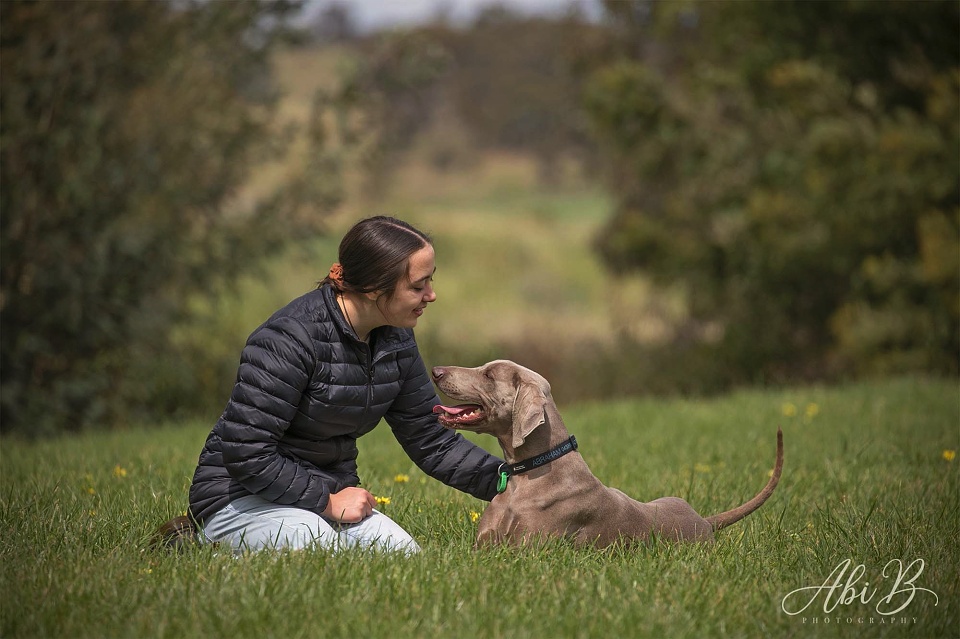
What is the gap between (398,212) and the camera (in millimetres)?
14828

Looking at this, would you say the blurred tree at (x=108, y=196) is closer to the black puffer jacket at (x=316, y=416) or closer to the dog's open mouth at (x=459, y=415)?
the black puffer jacket at (x=316, y=416)

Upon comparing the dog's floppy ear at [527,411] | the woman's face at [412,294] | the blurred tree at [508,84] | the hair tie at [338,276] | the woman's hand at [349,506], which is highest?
the hair tie at [338,276]

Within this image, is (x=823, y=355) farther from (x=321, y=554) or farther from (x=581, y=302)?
(x=581, y=302)

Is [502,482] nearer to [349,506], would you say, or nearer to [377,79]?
[349,506]

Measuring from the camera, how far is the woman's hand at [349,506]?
4.18 m

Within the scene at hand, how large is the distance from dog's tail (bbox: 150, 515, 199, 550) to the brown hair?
1.22m

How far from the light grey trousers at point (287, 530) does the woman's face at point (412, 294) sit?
0.87 metres

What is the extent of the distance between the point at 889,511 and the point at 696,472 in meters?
1.51

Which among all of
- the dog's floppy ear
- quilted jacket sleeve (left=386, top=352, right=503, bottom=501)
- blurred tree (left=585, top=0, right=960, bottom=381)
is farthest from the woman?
blurred tree (left=585, top=0, right=960, bottom=381)

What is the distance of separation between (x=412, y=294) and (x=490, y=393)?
53cm

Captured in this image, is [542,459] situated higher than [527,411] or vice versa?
[527,411]

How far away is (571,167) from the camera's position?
6147 cm

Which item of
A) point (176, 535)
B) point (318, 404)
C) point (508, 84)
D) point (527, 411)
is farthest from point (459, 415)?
point (508, 84)
